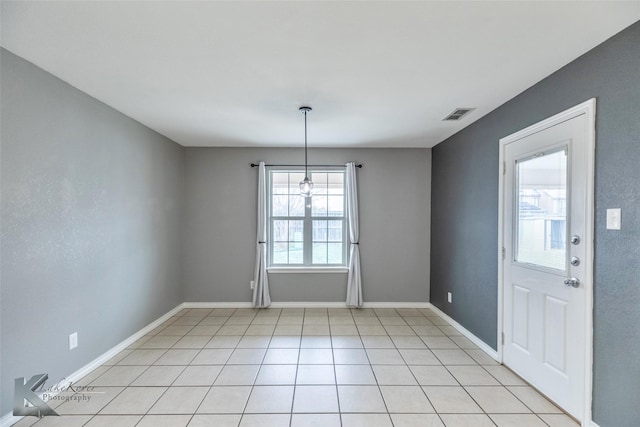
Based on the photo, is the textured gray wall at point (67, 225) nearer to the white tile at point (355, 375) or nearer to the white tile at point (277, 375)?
the white tile at point (277, 375)

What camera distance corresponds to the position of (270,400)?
89.8 inches

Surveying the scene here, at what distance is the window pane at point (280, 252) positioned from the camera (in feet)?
15.6

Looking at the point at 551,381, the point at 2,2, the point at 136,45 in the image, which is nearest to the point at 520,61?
the point at 551,381

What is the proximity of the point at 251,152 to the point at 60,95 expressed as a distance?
2.46 metres

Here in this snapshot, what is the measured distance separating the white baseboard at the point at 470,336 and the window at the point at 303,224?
1.56 meters

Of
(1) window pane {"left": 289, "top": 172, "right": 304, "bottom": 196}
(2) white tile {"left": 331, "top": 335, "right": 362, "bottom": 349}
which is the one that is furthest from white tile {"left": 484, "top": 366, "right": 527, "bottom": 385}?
(1) window pane {"left": 289, "top": 172, "right": 304, "bottom": 196}

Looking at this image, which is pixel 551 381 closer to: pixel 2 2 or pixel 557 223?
pixel 557 223

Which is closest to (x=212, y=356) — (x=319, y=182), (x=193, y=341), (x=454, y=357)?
(x=193, y=341)

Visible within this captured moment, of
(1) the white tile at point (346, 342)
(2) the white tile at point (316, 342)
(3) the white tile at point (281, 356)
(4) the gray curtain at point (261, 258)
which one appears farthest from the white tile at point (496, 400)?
(4) the gray curtain at point (261, 258)

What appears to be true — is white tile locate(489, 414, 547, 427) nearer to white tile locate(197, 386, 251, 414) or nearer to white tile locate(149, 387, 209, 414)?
white tile locate(197, 386, 251, 414)

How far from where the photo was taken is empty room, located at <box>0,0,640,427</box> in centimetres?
171

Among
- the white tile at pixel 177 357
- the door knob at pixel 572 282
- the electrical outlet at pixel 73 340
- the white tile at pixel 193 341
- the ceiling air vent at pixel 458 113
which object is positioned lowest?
the white tile at pixel 193 341

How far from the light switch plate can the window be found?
3231mm

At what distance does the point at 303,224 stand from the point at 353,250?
88 centimetres
